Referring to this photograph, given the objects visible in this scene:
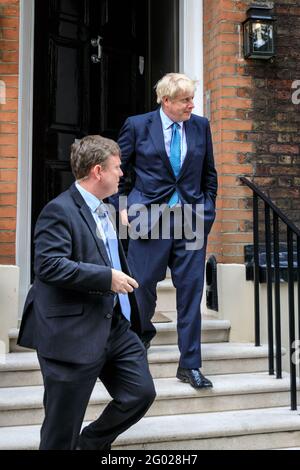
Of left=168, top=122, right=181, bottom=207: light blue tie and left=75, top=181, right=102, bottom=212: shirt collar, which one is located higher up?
left=168, top=122, right=181, bottom=207: light blue tie

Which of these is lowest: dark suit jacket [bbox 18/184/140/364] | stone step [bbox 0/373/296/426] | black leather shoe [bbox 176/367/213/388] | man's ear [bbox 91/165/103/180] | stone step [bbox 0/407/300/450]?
stone step [bbox 0/407/300/450]

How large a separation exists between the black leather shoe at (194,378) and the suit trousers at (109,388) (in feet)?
2.97

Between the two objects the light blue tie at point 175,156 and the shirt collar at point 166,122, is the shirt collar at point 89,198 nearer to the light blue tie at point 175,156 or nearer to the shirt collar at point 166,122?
the light blue tie at point 175,156

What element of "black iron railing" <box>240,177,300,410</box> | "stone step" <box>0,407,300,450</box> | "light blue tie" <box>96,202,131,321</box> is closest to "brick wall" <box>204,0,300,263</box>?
"black iron railing" <box>240,177,300,410</box>

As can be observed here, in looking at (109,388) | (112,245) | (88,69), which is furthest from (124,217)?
(88,69)

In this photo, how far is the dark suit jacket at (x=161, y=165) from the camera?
128 inches

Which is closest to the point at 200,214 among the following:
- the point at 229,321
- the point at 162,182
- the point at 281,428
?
the point at 162,182

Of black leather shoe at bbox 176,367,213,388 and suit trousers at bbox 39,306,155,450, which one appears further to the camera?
black leather shoe at bbox 176,367,213,388

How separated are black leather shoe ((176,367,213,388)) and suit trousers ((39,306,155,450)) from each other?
0.91 m

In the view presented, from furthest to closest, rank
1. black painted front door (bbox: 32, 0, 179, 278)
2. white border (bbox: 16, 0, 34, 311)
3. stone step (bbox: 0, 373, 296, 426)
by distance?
black painted front door (bbox: 32, 0, 179, 278) < white border (bbox: 16, 0, 34, 311) < stone step (bbox: 0, 373, 296, 426)

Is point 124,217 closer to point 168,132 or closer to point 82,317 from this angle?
point 168,132

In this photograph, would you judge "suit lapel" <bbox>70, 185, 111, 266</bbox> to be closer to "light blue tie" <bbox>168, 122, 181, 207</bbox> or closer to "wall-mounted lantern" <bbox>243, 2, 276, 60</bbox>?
"light blue tie" <bbox>168, 122, 181, 207</bbox>

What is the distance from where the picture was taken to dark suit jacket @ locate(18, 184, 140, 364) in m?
2.02

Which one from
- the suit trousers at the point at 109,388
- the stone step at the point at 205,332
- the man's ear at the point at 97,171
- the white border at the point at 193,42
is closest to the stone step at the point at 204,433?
the suit trousers at the point at 109,388
